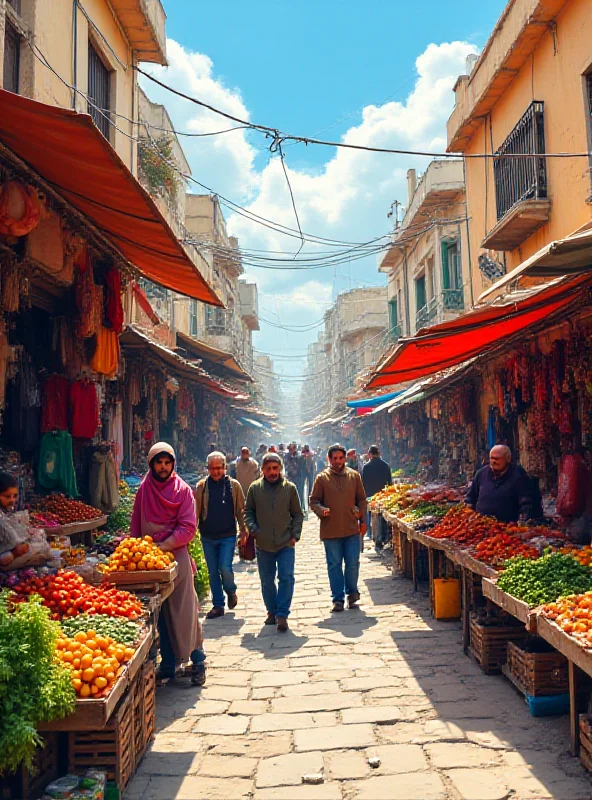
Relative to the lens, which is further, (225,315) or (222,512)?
(225,315)

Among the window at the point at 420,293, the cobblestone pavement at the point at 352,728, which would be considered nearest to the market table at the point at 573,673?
the cobblestone pavement at the point at 352,728

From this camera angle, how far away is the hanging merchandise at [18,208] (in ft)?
16.6

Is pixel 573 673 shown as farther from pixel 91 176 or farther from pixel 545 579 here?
pixel 91 176

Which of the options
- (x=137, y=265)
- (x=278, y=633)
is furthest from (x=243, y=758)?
(x=137, y=265)

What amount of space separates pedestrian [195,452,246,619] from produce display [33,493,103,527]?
1202 mm

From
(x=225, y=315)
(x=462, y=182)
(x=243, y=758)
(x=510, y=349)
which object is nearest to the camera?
(x=243, y=758)

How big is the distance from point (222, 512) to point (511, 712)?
376cm

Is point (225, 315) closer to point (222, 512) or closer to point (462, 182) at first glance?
point (462, 182)

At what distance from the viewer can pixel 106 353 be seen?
25.3ft

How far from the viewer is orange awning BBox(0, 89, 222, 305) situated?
13.1ft

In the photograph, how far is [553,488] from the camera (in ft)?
31.4

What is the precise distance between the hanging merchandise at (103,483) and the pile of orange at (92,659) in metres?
4.71

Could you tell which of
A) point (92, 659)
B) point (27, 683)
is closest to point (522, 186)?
point (92, 659)

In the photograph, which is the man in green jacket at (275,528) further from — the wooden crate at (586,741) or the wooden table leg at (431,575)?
the wooden crate at (586,741)
